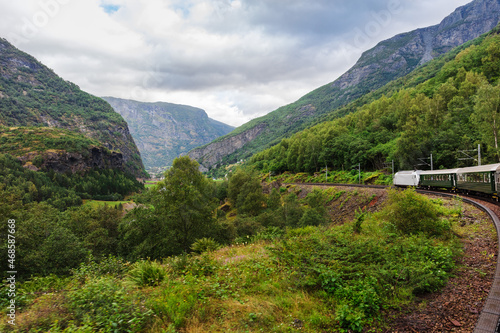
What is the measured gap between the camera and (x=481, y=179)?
63.2ft

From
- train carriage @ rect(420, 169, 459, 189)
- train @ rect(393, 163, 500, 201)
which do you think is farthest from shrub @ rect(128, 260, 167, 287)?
train carriage @ rect(420, 169, 459, 189)

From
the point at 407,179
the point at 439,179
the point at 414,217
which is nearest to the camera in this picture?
the point at 414,217

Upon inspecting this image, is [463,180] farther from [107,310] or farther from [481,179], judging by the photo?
[107,310]

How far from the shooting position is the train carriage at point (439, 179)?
84.5 ft

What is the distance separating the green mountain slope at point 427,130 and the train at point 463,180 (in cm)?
844

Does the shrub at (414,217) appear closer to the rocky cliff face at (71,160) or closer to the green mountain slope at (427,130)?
the green mountain slope at (427,130)

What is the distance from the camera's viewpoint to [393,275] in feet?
18.8

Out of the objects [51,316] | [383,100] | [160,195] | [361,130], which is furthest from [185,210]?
[383,100]

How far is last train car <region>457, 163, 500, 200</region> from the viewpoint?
1717 centimetres

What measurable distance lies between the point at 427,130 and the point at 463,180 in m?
34.9

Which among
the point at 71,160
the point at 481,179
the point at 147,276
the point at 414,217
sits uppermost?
the point at 71,160

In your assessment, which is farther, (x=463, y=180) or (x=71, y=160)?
(x=71, y=160)

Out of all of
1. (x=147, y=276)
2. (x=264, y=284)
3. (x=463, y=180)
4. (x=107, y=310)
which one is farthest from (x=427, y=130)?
(x=107, y=310)

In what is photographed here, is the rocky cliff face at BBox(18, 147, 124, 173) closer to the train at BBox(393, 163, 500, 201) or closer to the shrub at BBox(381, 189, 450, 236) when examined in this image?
the shrub at BBox(381, 189, 450, 236)
